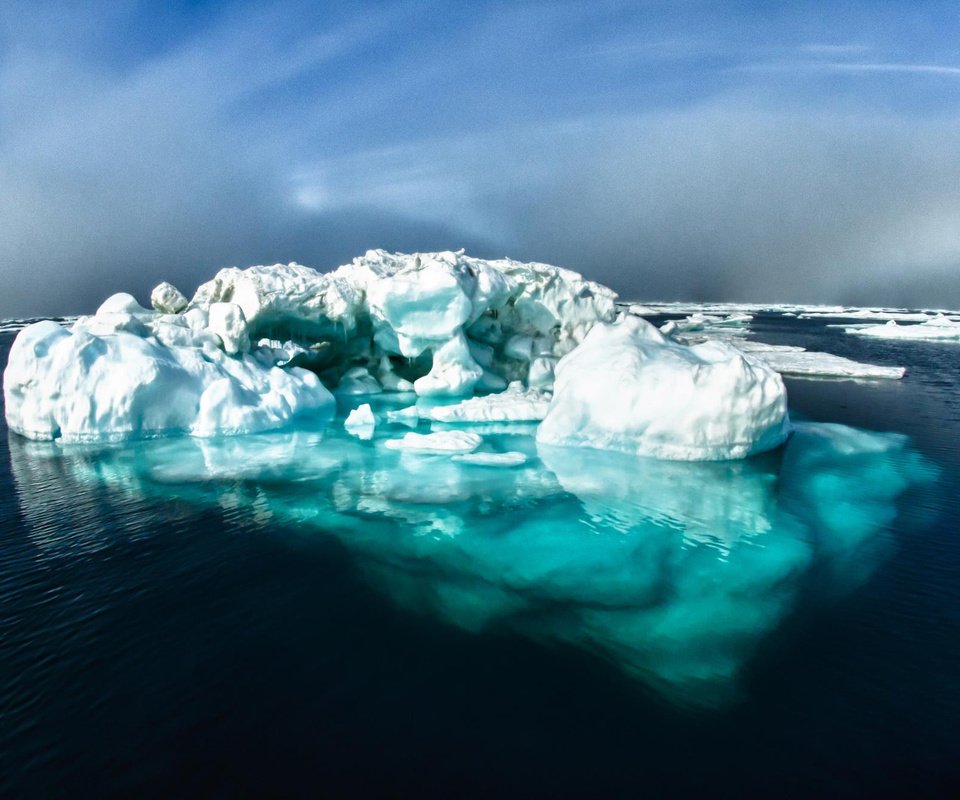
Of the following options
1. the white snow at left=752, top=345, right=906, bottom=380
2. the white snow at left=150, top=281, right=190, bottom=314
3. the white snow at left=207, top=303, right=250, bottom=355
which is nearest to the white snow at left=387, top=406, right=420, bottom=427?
the white snow at left=207, top=303, right=250, bottom=355

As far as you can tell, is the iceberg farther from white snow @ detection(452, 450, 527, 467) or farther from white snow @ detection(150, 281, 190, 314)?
Result: white snow @ detection(452, 450, 527, 467)

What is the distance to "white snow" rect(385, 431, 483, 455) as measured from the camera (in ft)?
54.2

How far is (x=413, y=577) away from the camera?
913cm

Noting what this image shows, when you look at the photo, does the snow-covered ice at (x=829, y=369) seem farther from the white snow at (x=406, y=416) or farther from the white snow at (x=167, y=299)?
the white snow at (x=167, y=299)

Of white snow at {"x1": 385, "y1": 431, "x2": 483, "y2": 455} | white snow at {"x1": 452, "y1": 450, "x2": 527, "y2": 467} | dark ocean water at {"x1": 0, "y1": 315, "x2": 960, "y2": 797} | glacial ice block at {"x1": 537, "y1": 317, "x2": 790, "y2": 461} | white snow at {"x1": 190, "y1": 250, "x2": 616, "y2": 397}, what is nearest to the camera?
dark ocean water at {"x1": 0, "y1": 315, "x2": 960, "y2": 797}

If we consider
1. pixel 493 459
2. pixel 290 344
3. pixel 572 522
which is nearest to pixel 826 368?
pixel 493 459

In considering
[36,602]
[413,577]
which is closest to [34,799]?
[36,602]

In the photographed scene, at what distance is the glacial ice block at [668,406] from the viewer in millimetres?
14841

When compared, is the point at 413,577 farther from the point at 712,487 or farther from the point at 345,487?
the point at 712,487

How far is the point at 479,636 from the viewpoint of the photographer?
25.0ft

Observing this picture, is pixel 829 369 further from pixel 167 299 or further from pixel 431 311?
pixel 167 299

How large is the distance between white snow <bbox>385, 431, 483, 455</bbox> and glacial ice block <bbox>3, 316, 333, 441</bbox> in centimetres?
536

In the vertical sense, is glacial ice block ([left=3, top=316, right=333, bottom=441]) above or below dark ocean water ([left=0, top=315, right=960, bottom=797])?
above

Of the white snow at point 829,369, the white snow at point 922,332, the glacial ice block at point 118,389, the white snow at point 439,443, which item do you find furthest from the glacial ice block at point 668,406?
the white snow at point 922,332
